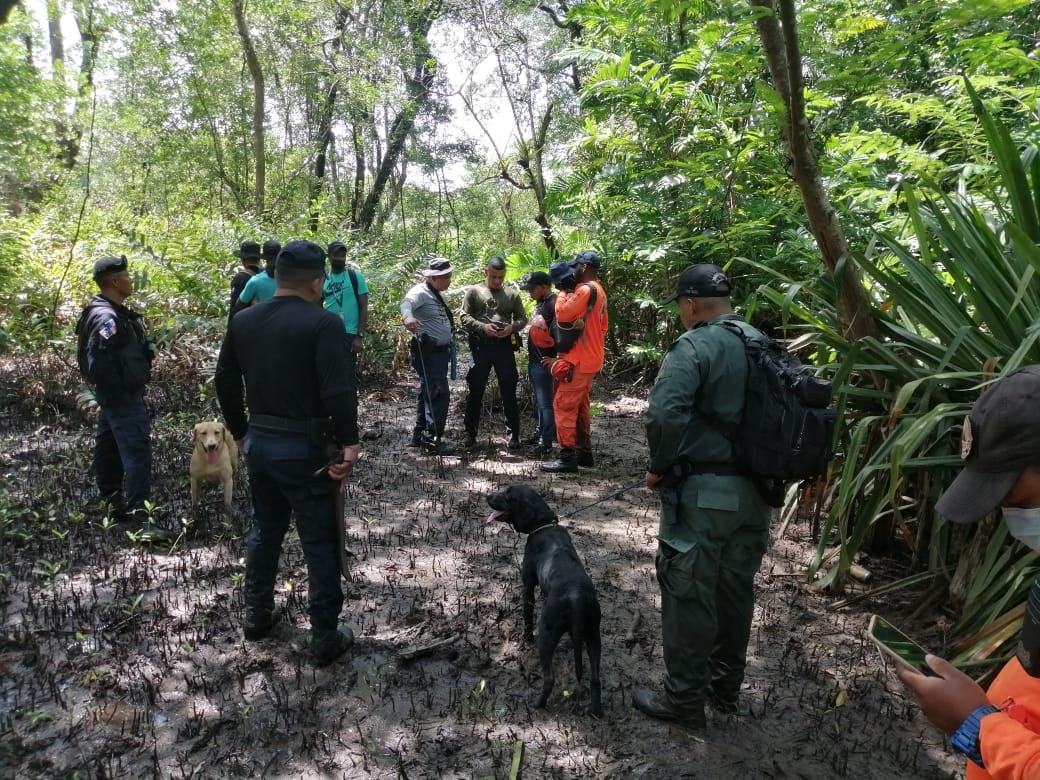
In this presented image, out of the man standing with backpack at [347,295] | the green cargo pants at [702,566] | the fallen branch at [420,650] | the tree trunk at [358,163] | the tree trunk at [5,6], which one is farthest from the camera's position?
the tree trunk at [358,163]

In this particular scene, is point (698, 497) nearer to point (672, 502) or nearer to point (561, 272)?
point (672, 502)

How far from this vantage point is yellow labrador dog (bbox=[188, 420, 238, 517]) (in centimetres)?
509

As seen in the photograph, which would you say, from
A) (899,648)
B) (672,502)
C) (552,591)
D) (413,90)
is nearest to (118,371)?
(552,591)

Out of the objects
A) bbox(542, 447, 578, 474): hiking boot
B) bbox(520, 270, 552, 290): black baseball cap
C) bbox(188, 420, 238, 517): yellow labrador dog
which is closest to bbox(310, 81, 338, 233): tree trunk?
bbox(520, 270, 552, 290): black baseball cap

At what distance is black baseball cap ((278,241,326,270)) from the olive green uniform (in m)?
1.82

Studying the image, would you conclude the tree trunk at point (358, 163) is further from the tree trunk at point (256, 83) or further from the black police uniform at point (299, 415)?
the black police uniform at point (299, 415)

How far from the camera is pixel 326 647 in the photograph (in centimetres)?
343

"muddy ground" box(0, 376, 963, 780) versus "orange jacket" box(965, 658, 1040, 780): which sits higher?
"orange jacket" box(965, 658, 1040, 780)

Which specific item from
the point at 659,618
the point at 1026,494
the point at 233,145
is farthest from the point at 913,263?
the point at 233,145

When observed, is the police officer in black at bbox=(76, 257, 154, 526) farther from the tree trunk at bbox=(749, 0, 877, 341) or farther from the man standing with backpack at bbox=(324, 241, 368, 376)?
the tree trunk at bbox=(749, 0, 877, 341)

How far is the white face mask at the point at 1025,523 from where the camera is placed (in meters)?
1.37

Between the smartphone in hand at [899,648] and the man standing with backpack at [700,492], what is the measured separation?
47.2 inches

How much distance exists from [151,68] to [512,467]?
17109 mm

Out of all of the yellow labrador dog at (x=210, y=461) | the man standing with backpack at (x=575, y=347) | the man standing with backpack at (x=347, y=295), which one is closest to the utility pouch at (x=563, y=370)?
the man standing with backpack at (x=575, y=347)
